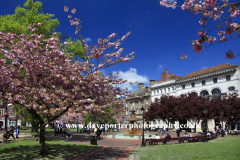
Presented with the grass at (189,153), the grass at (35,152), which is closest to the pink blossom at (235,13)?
the grass at (189,153)

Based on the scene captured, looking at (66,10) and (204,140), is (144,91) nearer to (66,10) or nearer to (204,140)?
(204,140)

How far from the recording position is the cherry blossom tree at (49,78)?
10.8 meters

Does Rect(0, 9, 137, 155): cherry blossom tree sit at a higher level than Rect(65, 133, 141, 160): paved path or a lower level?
higher

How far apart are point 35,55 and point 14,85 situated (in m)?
2.00

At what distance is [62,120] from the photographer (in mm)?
72438

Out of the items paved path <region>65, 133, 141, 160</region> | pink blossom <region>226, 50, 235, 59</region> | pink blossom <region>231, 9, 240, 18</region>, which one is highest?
pink blossom <region>231, 9, 240, 18</region>

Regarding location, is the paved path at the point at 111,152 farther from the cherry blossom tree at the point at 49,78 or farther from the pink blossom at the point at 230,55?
the pink blossom at the point at 230,55

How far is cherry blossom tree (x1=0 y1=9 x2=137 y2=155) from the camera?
10.8 m

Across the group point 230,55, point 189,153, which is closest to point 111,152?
point 189,153

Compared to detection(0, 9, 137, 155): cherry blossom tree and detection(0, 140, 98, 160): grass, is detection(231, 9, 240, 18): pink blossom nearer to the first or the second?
detection(0, 9, 137, 155): cherry blossom tree

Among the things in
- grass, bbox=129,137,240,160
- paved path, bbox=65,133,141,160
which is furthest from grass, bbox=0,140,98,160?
grass, bbox=129,137,240,160

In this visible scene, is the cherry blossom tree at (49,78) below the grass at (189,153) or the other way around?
the other way around

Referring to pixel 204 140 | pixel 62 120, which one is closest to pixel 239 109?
pixel 204 140

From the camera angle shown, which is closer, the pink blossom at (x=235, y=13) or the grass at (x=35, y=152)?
the pink blossom at (x=235, y=13)
